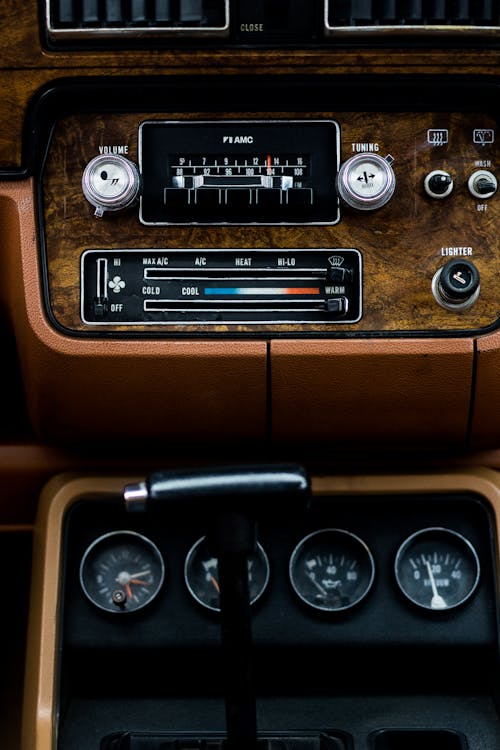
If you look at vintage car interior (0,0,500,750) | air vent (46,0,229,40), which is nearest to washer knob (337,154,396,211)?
vintage car interior (0,0,500,750)

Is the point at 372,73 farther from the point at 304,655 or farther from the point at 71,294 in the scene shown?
the point at 304,655

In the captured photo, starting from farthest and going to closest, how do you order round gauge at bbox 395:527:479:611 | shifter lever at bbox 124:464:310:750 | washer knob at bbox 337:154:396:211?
1. round gauge at bbox 395:527:479:611
2. washer knob at bbox 337:154:396:211
3. shifter lever at bbox 124:464:310:750

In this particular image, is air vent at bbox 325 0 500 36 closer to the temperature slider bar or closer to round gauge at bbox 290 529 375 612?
the temperature slider bar

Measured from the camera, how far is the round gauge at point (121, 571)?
156 centimetres

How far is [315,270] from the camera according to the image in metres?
1.49

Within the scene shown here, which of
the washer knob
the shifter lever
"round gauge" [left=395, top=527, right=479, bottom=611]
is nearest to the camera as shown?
the shifter lever

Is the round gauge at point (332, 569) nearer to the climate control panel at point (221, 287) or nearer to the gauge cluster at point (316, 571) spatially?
the gauge cluster at point (316, 571)

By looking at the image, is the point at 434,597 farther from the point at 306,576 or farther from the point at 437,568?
the point at 306,576

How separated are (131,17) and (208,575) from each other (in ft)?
3.10

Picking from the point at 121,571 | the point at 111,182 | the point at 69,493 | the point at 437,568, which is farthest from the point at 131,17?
the point at 437,568

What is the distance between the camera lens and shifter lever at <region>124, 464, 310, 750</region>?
1.13 m

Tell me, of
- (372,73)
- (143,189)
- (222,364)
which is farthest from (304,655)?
(372,73)

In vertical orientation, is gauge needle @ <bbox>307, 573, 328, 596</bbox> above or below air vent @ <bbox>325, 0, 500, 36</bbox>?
below

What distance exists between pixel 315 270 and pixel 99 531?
1.95 feet
